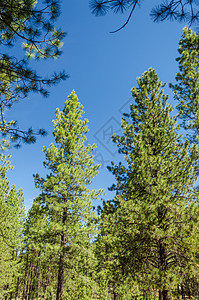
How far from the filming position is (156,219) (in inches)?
201

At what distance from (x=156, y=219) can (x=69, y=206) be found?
4064 millimetres

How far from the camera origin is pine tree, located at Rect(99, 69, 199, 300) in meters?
4.69

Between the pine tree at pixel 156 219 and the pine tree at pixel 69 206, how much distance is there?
1.68 m

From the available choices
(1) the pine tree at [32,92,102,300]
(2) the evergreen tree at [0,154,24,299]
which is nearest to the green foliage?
(1) the pine tree at [32,92,102,300]

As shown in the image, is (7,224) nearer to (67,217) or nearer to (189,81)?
(67,217)

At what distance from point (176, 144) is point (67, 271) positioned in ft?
22.8

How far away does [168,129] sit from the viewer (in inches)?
260

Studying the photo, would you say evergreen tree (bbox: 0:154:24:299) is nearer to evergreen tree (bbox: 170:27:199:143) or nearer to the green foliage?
the green foliage

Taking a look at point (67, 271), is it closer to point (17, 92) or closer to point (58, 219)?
point (58, 219)

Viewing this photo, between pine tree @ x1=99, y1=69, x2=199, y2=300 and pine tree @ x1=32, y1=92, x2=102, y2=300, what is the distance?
168cm

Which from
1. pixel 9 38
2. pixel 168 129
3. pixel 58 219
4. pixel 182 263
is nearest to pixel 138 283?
pixel 182 263

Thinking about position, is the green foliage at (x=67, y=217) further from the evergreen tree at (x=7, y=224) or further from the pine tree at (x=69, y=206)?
the evergreen tree at (x=7, y=224)

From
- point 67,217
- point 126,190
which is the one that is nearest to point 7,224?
point 67,217

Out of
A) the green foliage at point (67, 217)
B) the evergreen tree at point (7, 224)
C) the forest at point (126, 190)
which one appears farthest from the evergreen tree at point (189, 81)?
the evergreen tree at point (7, 224)
